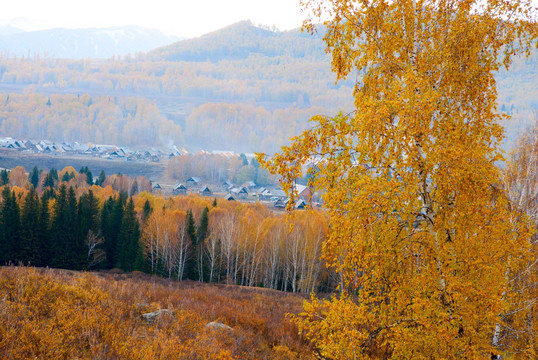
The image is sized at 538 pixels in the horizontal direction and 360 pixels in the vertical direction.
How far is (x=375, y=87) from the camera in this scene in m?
5.31

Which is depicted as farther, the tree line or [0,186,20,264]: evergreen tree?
the tree line

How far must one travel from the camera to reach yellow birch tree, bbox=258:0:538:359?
433cm

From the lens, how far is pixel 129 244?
37062mm

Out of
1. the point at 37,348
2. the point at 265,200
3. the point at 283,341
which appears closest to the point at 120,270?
the point at 283,341

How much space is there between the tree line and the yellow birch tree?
3125cm

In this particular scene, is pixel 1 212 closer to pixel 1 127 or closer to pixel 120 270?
pixel 120 270

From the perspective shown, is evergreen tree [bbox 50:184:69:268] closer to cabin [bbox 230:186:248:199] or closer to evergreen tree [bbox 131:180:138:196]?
evergreen tree [bbox 131:180:138:196]

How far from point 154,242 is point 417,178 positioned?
36.7 metres

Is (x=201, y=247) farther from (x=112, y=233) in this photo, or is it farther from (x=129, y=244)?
(x=112, y=233)

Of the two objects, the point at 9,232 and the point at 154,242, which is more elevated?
the point at 9,232

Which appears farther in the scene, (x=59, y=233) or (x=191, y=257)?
(x=191, y=257)

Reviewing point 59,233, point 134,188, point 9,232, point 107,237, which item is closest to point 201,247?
point 107,237

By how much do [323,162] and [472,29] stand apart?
2.94 meters

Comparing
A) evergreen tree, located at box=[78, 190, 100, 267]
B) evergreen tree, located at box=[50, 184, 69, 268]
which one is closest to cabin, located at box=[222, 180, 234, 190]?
evergreen tree, located at box=[78, 190, 100, 267]
